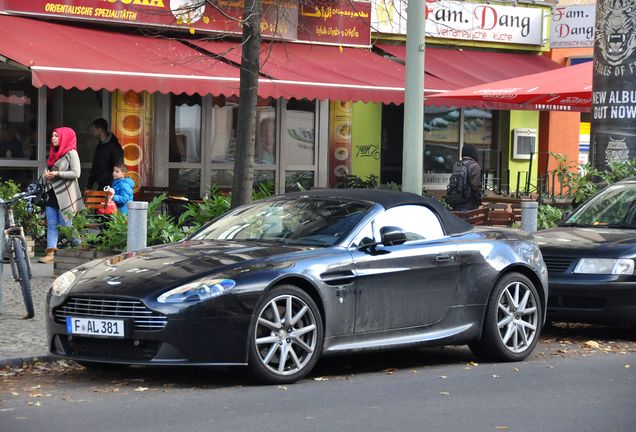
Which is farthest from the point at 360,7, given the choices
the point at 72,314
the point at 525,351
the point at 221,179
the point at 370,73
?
the point at 72,314

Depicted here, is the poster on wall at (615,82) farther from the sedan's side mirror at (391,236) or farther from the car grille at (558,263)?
the sedan's side mirror at (391,236)

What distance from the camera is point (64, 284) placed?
8781mm

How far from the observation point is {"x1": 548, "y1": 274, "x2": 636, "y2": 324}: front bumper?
1105cm

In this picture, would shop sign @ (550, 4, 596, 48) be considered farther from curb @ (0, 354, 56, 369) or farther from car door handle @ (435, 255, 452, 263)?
curb @ (0, 354, 56, 369)

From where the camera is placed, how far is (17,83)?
19375 millimetres

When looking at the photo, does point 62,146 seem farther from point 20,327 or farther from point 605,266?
point 605,266

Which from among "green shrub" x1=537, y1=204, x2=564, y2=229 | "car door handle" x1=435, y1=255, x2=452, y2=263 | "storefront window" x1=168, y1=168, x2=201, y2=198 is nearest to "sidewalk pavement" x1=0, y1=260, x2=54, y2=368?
"car door handle" x1=435, y1=255, x2=452, y2=263

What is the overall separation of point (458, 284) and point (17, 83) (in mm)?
11565

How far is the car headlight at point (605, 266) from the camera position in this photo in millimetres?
11148

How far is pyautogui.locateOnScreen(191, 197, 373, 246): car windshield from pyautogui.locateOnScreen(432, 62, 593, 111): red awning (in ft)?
30.3

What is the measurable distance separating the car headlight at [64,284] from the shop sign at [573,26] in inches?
709

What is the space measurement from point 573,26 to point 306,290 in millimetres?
18150

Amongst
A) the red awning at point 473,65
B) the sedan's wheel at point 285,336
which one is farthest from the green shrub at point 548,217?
the sedan's wheel at point 285,336

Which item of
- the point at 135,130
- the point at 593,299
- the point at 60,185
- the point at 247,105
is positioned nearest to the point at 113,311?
the point at 593,299
